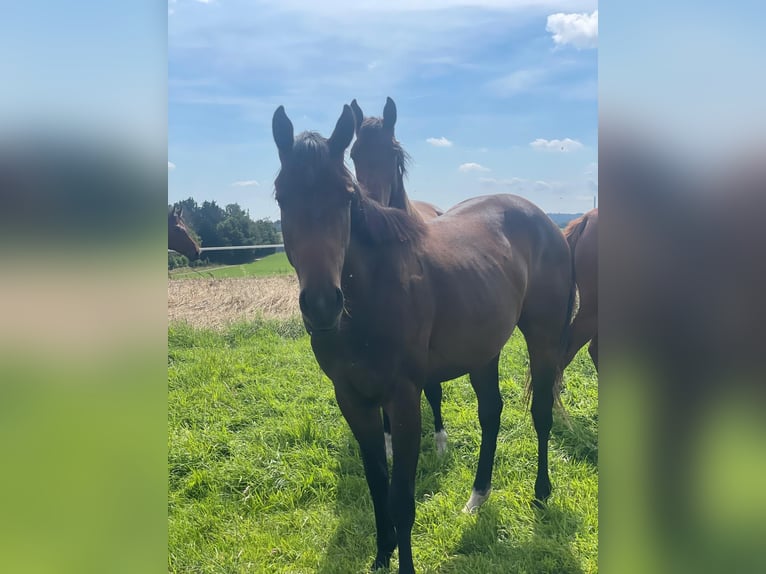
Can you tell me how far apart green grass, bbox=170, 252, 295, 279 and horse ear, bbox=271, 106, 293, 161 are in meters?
5.24

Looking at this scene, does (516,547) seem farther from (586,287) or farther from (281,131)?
(281,131)

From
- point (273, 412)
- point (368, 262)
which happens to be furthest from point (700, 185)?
point (273, 412)

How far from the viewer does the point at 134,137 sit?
2.74 ft

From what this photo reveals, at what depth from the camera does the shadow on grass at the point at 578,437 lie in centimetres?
345

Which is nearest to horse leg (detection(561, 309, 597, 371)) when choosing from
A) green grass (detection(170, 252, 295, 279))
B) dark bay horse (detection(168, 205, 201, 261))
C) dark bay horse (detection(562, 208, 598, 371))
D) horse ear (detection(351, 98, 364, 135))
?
dark bay horse (detection(562, 208, 598, 371))

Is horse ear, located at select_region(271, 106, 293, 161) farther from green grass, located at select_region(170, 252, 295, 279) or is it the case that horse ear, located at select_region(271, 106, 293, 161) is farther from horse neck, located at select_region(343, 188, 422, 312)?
green grass, located at select_region(170, 252, 295, 279)

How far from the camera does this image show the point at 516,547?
257 centimetres

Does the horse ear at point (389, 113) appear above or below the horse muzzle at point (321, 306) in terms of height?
above

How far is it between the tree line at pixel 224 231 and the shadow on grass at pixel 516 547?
17.7ft

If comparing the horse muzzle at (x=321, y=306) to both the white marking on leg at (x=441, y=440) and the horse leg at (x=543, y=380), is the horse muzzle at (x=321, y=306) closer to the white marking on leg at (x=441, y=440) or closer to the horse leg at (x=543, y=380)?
A: the horse leg at (x=543, y=380)

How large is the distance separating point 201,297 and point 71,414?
6610mm

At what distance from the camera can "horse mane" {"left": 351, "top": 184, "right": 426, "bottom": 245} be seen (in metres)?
2.14

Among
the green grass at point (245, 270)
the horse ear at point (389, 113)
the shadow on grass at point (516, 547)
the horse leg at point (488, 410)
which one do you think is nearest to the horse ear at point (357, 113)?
the horse ear at point (389, 113)

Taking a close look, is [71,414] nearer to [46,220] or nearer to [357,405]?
[46,220]
